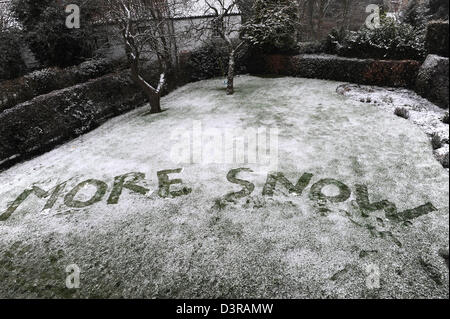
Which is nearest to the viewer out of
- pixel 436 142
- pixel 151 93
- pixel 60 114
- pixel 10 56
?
pixel 436 142

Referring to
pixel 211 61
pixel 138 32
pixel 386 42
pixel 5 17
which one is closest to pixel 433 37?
pixel 386 42

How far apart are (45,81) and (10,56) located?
4.61 meters

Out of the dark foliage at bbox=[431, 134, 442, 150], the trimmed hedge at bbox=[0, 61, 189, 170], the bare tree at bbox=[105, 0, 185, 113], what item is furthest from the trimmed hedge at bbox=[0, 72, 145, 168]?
the dark foliage at bbox=[431, 134, 442, 150]

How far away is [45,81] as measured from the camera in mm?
10781

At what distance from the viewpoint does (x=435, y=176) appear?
5500mm

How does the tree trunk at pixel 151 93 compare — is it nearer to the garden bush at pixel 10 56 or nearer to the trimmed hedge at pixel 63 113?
the trimmed hedge at pixel 63 113

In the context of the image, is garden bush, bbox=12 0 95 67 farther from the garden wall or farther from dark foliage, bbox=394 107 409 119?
dark foliage, bbox=394 107 409 119

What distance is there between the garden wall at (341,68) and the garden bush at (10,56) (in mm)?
12858

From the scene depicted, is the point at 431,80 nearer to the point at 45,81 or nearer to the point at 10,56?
the point at 45,81

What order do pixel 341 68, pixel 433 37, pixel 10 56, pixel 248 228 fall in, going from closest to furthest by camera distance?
pixel 248 228 < pixel 433 37 < pixel 341 68 < pixel 10 56

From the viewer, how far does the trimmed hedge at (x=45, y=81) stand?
9.51 metres

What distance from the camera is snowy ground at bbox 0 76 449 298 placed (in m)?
3.85

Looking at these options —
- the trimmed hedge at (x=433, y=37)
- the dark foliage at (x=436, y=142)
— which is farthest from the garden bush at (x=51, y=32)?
the dark foliage at (x=436, y=142)
